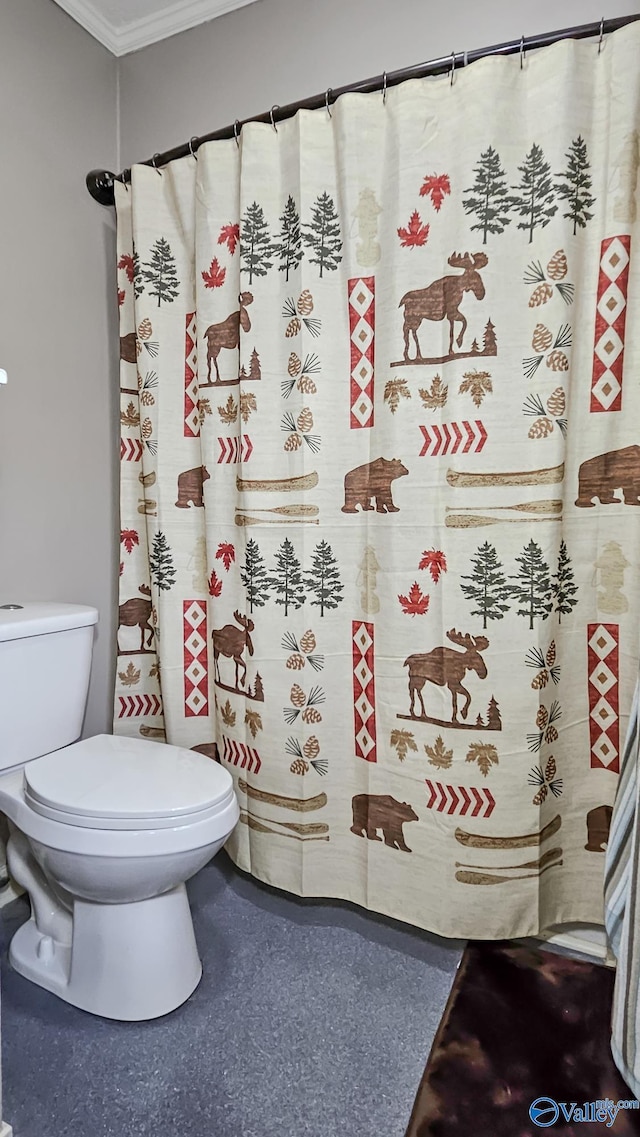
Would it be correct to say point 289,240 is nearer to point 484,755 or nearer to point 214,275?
point 214,275

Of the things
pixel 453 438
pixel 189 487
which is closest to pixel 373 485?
pixel 453 438

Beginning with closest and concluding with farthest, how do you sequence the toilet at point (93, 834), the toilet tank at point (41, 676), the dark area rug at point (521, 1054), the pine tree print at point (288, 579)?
the dark area rug at point (521, 1054) < the toilet at point (93, 834) < the toilet tank at point (41, 676) < the pine tree print at point (288, 579)

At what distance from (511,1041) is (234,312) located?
171cm

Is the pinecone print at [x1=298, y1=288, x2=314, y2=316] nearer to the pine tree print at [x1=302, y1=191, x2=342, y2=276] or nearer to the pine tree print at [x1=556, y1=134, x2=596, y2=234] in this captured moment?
the pine tree print at [x1=302, y1=191, x2=342, y2=276]

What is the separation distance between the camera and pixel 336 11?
5.09ft

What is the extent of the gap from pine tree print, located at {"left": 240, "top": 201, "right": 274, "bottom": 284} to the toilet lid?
115 cm

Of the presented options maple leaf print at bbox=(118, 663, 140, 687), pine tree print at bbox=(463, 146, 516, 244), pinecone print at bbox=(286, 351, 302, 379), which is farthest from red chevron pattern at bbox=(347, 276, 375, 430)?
maple leaf print at bbox=(118, 663, 140, 687)

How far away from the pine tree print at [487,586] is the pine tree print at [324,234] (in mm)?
745

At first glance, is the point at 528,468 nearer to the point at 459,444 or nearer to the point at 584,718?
the point at 459,444

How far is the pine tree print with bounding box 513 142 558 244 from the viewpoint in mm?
1245

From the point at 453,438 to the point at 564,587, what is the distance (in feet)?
1.33

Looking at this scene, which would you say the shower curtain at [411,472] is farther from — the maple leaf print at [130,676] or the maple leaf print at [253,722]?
the maple leaf print at [130,676]

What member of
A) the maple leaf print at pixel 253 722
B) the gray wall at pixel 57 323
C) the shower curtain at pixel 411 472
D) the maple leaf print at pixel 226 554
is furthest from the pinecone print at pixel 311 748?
the gray wall at pixel 57 323

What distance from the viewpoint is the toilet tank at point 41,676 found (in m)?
1.41
